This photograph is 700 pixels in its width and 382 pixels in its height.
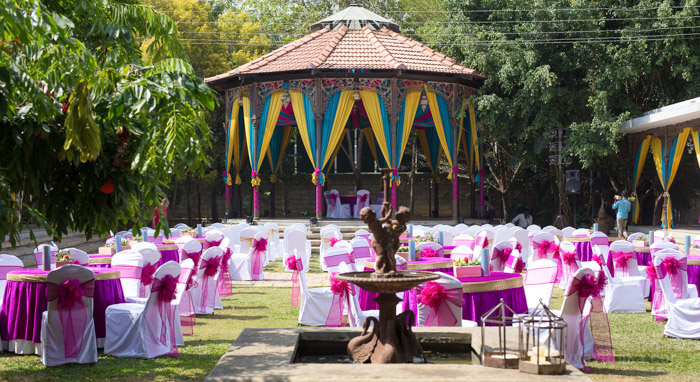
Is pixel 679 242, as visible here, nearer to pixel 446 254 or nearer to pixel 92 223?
pixel 446 254

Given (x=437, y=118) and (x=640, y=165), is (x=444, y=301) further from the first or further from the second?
(x=640, y=165)

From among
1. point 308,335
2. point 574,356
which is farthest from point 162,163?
point 574,356

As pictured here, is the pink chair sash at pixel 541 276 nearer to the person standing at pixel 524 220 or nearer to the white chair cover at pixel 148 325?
the white chair cover at pixel 148 325

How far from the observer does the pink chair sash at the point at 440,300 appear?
639cm

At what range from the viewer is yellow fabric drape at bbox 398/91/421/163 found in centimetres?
1942

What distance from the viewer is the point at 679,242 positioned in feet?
51.6

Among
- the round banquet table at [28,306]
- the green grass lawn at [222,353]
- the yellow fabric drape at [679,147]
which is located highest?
the yellow fabric drape at [679,147]

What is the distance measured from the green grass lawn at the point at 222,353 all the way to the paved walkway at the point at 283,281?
282 cm

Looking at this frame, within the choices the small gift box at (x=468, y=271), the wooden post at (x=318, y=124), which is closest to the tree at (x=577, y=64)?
the wooden post at (x=318, y=124)

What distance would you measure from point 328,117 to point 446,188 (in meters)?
8.21

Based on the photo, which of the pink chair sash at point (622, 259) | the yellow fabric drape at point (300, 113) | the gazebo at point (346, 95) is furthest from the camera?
the yellow fabric drape at point (300, 113)

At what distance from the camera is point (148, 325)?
6.95 m

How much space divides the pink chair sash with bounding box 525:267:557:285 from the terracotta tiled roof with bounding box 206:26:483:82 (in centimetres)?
1180

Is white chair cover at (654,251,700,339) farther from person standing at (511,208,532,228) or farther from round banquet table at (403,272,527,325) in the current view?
person standing at (511,208,532,228)
